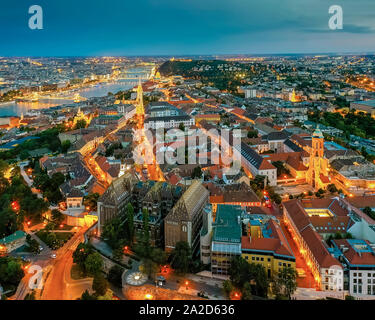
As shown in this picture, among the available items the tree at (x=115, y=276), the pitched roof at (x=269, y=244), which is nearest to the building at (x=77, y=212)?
the tree at (x=115, y=276)

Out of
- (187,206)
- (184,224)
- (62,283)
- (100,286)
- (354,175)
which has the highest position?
(187,206)

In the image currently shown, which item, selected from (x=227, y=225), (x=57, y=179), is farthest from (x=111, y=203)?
(x=57, y=179)

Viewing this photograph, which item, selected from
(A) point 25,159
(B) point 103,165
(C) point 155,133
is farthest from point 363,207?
(A) point 25,159

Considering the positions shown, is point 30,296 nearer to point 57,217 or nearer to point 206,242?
point 57,217

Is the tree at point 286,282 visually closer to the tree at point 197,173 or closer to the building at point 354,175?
the tree at point 197,173

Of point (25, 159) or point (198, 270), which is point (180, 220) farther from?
point (25, 159)

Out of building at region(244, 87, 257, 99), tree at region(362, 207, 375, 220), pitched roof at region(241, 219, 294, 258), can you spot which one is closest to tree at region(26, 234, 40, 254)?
pitched roof at region(241, 219, 294, 258)
